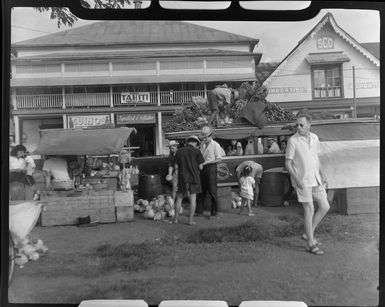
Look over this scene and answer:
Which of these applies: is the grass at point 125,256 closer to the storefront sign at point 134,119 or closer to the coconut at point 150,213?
the coconut at point 150,213

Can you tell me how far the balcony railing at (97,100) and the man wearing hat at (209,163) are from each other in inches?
9.2

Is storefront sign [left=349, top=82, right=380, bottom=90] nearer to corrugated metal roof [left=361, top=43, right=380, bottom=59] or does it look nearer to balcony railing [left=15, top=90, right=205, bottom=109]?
corrugated metal roof [left=361, top=43, right=380, bottom=59]

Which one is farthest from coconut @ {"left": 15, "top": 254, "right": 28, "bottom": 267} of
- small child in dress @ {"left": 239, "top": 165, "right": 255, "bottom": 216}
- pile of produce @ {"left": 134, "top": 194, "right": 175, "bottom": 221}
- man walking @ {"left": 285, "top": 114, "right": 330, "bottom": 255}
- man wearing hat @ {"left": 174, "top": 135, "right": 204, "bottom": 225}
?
man walking @ {"left": 285, "top": 114, "right": 330, "bottom": 255}

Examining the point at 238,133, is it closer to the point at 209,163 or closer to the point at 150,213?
the point at 209,163

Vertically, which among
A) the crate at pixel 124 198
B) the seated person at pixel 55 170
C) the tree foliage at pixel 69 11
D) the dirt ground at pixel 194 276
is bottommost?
the dirt ground at pixel 194 276

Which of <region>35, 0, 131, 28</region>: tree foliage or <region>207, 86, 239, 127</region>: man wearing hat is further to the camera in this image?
<region>207, 86, 239, 127</region>: man wearing hat

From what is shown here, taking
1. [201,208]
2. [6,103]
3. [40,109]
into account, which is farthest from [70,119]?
[201,208]

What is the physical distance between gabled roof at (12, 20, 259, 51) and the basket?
786mm

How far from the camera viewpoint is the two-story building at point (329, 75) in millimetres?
2717

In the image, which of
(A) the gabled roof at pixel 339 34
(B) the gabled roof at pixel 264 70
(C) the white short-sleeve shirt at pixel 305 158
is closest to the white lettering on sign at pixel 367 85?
(A) the gabled roof at pixel 339 34

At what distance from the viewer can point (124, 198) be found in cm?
275

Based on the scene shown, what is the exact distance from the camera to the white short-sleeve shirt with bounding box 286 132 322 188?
2.76 meters

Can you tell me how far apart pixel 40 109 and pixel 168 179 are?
0.83 metres

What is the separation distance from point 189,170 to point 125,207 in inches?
16.8
